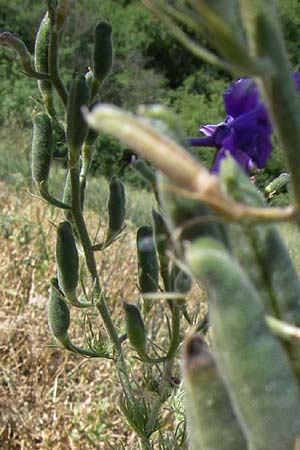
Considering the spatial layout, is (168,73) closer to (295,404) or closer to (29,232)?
(29,232)

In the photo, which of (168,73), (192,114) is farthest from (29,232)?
(168,73)

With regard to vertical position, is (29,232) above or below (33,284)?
above

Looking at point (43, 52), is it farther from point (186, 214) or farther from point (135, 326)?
point (186, 214)

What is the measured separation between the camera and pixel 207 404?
0.43 metres

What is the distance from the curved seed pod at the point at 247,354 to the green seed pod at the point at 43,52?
63 centimetres

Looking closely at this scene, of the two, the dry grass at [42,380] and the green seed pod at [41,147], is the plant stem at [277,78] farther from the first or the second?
the dry grass at [42,380]

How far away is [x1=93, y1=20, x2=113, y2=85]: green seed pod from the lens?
93 cm

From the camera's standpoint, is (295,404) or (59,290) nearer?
(295,404)

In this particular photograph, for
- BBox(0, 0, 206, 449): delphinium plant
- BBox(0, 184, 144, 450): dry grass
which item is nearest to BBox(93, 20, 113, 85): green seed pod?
BBox(0, 0, 206, 449): delphinium plant

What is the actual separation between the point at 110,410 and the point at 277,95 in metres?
1.55

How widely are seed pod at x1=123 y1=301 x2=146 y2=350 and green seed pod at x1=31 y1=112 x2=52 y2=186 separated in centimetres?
21

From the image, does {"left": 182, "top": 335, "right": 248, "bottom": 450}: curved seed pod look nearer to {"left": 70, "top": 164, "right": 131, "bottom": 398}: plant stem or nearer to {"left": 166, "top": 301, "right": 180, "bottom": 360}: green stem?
{"left": 166, "top": 301, "right": 180, "bottom": 360}: green stem

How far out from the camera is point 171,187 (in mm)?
362

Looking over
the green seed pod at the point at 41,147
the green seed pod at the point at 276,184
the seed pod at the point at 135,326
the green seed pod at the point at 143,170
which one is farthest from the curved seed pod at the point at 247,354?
the green seed pod at the point at 41,147
